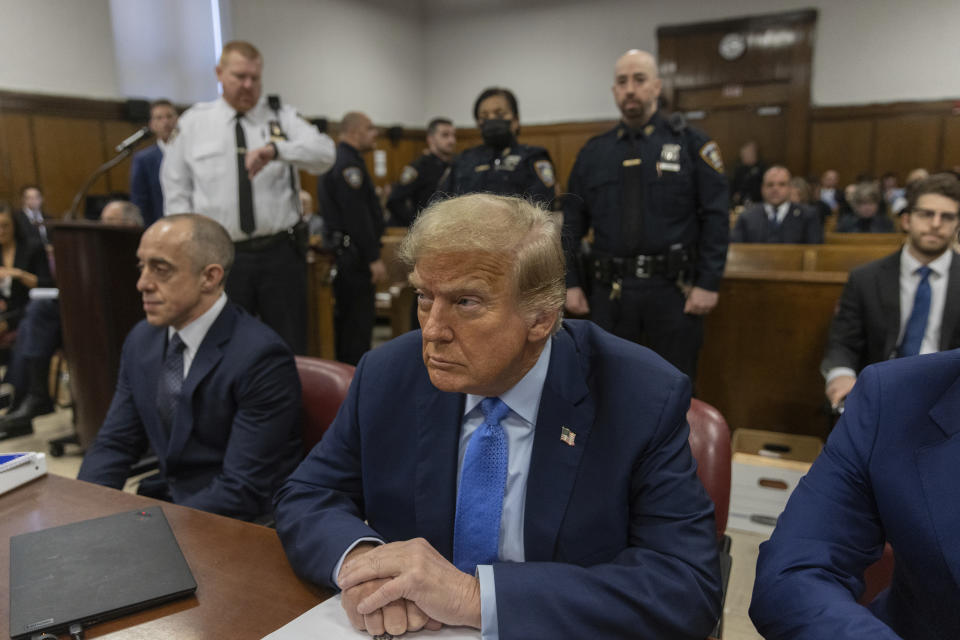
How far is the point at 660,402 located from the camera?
3.44ft

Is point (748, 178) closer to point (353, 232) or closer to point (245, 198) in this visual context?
point (353, 232)


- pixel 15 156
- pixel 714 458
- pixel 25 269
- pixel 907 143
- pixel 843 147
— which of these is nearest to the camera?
pixel 714 458

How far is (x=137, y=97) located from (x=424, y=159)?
519 centimetres

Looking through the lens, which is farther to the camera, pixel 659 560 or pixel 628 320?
pixel 628 320

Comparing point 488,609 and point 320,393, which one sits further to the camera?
point 320,393

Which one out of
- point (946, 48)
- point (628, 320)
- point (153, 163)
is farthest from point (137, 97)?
point (946, 48)

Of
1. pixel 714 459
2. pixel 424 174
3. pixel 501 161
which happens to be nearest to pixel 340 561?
pixel 714 459

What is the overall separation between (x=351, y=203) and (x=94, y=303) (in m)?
1.53

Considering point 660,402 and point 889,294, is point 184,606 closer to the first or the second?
point 660,402

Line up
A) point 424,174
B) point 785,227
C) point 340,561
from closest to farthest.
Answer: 1. point 340,561
2. point 424,174
3. point 785,227

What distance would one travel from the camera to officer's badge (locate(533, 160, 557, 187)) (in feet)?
10.3

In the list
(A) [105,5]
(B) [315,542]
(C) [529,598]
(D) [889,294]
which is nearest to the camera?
(C) [529,598]

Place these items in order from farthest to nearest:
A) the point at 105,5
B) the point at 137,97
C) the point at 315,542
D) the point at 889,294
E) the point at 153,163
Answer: the point at 137,97 → the point at 105,5 → the point at 153,163 → the point at 889,294 → the point at 315,542

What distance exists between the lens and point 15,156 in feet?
24.6
